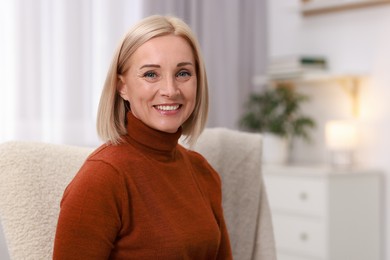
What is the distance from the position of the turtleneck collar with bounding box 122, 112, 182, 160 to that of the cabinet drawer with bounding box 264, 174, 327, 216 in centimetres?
200

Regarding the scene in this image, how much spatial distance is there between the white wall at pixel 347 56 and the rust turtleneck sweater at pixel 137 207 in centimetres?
232

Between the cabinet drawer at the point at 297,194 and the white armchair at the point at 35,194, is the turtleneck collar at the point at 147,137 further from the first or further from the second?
the cabinet drawer at the point at 297,194

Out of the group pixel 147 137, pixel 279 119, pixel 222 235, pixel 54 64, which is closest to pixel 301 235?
pixel 279 119

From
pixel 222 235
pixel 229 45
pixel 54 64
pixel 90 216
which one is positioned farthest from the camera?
pixel 229 45

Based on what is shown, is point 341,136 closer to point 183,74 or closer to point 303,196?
point 303,196

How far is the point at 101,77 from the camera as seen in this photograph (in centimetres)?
332

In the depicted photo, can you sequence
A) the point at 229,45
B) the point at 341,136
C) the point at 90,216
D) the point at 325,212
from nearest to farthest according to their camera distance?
1. the point at 90,216
2. the point at 325,212
3. the point at 341,136
4. the point at 229,45

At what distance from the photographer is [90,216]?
1.19m

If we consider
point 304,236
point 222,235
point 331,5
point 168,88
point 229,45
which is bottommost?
point 304,236

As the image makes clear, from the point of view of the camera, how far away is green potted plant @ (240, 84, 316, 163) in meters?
3.72

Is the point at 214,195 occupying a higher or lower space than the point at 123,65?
lower

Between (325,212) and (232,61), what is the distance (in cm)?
116

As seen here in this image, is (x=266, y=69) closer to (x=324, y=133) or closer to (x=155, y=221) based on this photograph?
(x=324, y=133)

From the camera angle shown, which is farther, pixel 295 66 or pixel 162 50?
pixel 295 66
